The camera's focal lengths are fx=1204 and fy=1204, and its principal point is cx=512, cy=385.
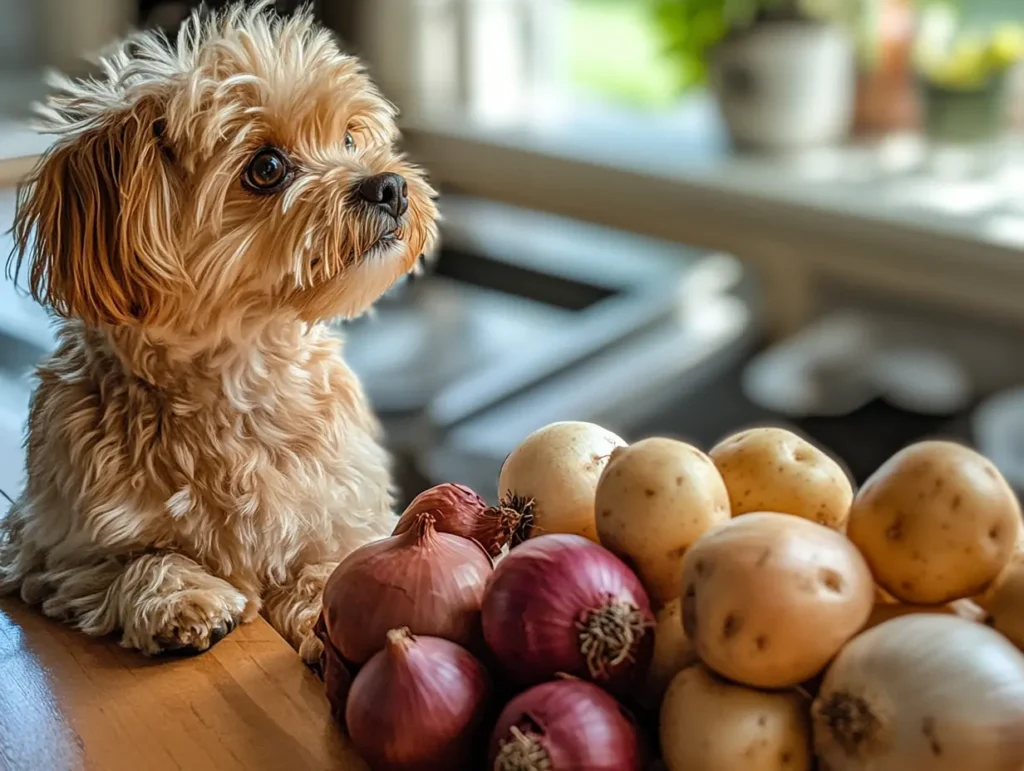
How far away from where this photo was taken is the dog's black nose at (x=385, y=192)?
0.79 metres

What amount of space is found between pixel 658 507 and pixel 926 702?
0.45 feet

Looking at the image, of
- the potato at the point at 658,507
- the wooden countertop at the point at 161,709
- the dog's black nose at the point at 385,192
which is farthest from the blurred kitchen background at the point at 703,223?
the potato at the point at 658,507

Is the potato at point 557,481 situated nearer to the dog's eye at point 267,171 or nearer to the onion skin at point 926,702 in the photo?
the onion skin at point 926,702

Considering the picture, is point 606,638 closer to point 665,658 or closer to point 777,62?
point 665,658

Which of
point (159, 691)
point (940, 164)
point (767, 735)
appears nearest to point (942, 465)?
point (767, 735)

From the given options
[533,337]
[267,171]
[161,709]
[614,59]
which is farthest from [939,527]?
[614,59]

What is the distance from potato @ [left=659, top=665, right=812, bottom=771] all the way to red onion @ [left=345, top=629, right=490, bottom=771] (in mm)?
86

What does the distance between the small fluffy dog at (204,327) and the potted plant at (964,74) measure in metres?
1.47

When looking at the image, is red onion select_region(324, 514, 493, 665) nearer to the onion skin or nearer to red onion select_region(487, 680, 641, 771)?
red onion select_region(487, 680, 641, 771)

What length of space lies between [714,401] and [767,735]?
1.45m

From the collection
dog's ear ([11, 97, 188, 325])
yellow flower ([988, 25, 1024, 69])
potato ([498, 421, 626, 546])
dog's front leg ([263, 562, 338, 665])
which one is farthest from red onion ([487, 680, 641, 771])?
yellow flower ([988, 25, 1024, 69])

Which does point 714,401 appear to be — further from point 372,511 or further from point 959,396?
point 372,511

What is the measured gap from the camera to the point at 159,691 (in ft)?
2.02

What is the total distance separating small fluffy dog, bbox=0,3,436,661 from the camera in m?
0.71
